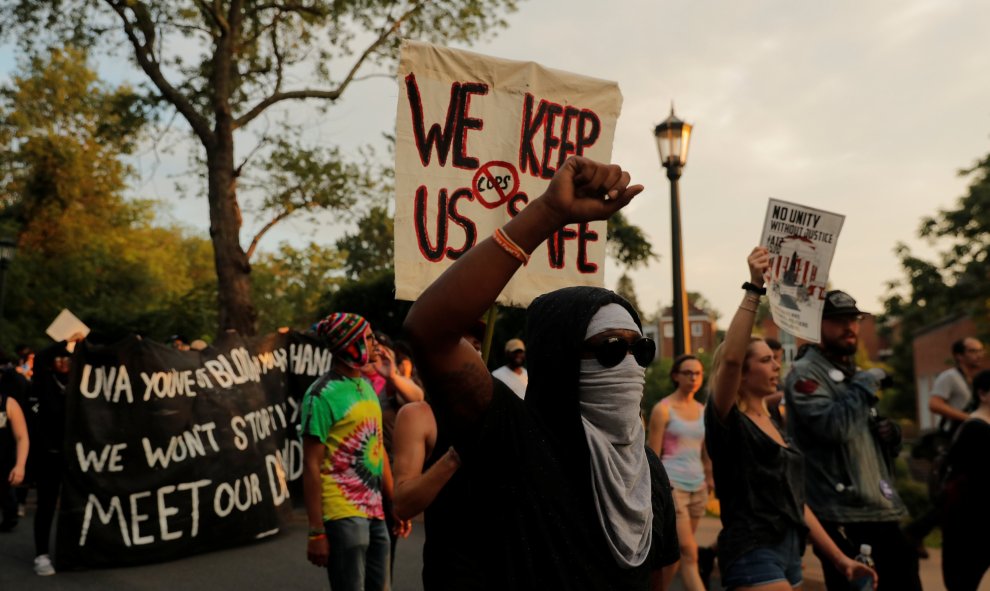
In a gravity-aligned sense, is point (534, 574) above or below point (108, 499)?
above

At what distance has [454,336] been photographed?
183 centimetres

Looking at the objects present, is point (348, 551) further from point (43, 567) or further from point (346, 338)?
point (43, 567)

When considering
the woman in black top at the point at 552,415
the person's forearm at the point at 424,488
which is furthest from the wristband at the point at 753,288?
the woman in black top at the point at 552,415

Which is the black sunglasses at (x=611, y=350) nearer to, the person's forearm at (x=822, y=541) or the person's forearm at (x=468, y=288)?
the person's forearm at (x=468, y=288)

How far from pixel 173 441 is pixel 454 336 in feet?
26.9

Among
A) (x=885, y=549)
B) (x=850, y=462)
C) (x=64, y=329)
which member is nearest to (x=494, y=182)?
(x=850, y=462)

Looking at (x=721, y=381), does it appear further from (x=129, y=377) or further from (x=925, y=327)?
(x=925, y=327)

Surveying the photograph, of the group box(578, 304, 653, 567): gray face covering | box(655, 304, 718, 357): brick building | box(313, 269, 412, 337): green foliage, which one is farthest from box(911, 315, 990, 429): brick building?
box(655, 304, 718, 357): brick building

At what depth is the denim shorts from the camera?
408 cm

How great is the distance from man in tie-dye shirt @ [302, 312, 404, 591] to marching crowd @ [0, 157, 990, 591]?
1cm

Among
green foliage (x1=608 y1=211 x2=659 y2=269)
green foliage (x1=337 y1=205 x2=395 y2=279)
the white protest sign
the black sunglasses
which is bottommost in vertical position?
the black sunglasses

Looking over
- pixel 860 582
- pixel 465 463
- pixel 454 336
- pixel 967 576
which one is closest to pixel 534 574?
pixel 465 463

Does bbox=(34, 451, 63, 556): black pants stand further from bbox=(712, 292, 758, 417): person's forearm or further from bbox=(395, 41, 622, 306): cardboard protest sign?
bbox=(712, 292, 758, 417): person's forearm

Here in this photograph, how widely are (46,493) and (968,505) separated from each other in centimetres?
755
